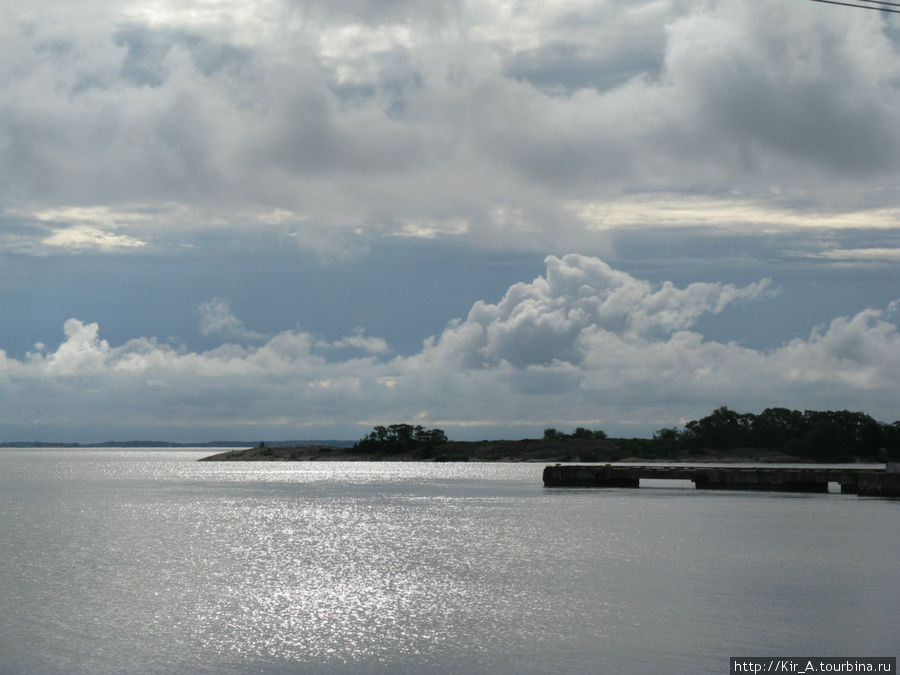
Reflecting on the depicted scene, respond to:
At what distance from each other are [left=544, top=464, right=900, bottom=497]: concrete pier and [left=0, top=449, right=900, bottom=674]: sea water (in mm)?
23854

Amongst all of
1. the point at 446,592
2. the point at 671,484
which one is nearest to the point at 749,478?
the point at 671,484

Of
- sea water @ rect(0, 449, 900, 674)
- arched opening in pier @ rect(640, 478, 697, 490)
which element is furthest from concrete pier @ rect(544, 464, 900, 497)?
sea water @ rect(0, 449, 900, 674)

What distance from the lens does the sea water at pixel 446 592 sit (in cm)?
3303

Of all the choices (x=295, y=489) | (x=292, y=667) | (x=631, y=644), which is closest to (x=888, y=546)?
(x=631, y=644)

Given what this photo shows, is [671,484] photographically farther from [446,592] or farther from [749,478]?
[446,592]

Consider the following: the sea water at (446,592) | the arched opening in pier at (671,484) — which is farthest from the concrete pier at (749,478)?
the sea water at (446,592)

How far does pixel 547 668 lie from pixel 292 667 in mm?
8098

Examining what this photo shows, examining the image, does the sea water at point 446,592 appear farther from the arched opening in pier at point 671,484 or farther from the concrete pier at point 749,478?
the arched opening in pier at point 671,484

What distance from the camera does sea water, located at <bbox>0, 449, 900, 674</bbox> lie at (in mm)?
33031

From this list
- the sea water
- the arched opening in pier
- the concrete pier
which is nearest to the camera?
the sea water

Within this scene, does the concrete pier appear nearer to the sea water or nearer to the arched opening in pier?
the arched opening in pier

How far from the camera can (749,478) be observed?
13638 cm

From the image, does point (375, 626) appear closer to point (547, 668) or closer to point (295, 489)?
point (547, 668)

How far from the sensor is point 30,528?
272ft
